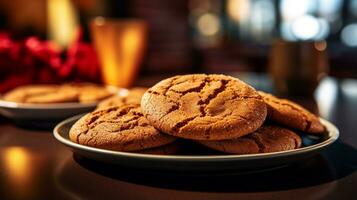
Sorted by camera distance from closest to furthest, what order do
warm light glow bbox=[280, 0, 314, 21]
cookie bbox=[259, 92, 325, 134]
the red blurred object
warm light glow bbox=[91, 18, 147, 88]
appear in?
cookie bbox=[259, 92, 325, 134]
the red blurred object
warm light glow bbox=[91, 18, 147, 88]
warm light glow bbox=[280, 0, 314, 21]

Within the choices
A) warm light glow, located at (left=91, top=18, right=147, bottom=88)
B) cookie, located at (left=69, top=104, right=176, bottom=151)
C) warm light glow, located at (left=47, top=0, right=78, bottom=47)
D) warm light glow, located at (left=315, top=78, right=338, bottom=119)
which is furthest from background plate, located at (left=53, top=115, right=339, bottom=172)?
warm light glow, located at (left=47, top=0, right=78, bottom=47)

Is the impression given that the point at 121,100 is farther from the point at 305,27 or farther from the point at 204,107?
the point at 305,27

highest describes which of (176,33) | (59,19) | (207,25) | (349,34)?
(59,19)

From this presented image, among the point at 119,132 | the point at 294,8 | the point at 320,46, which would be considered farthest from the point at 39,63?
the point at 294,8

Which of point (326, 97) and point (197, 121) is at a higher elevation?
point (197, 121)

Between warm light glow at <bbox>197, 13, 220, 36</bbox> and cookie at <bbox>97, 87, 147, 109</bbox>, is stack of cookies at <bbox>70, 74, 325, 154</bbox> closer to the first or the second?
cookie at <bbox>97, 87, 147, 109</bbox>
